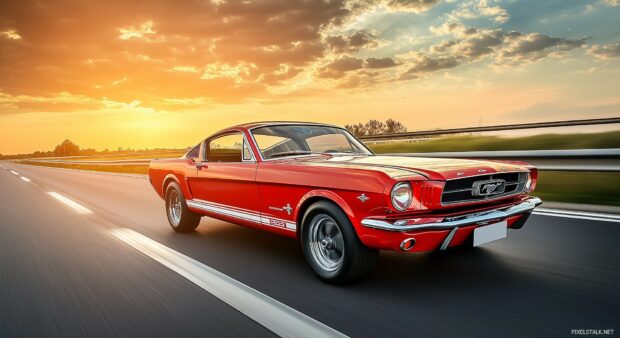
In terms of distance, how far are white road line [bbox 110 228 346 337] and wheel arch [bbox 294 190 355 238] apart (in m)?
0.74

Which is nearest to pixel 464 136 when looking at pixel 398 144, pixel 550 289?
pixel 398 144

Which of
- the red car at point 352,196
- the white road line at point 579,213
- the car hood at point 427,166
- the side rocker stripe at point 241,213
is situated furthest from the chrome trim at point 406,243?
the white road line at point 579,213

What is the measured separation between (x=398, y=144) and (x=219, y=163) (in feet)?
38.5

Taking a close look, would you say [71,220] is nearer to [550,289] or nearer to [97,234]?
[97,234]

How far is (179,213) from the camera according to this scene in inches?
246

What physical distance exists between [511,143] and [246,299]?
11.2 m

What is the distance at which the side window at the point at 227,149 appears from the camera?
16.9 feet

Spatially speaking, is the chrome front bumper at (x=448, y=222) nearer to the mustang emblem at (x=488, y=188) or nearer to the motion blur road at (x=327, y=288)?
the mustang emblem at (x=488, y=188)

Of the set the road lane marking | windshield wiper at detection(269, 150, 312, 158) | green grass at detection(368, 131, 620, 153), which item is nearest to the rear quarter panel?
windshield wiper at detection(269, 150, 312, 158)

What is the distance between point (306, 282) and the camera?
374cm

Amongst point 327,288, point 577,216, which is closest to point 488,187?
point 327,288

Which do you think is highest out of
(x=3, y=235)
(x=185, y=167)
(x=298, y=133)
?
(x=298, y=133)

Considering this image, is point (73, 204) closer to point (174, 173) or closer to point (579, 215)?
point (174, 173)

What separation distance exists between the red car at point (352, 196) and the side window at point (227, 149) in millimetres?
23
